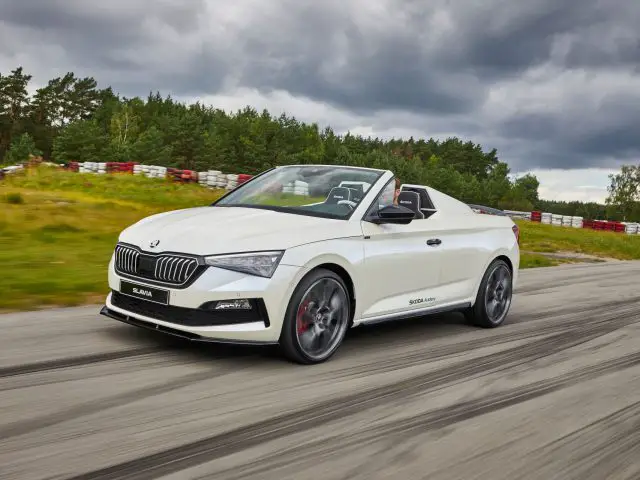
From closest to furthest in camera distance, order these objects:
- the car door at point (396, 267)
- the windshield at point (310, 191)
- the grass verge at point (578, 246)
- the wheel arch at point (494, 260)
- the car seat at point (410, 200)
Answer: the car door at point (396, 267), the windshield at point (310, 191), the car seat at point (410, 200), the wheel arch at point (494, 260), the grass verge at point (578, 246)

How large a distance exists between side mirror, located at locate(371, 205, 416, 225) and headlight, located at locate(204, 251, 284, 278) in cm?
124

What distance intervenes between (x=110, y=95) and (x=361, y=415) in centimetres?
12653

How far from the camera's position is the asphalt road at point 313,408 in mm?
3758

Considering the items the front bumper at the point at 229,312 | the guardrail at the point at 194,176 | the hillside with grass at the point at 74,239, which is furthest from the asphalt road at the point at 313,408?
the guardrail at the point at 194,176

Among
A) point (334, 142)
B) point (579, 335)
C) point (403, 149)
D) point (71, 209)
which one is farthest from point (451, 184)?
point (579, 335)

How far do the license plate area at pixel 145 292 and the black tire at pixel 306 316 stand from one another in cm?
88

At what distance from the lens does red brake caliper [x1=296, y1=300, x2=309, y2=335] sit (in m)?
5.60

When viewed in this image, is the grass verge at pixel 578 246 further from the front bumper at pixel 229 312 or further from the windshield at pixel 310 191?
the front bumper at pixel 229 312

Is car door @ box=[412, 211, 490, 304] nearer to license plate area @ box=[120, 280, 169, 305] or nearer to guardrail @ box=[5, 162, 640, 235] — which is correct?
license plate area @ box=[120, 280, 169, 305]

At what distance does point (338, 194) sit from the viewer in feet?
21.6

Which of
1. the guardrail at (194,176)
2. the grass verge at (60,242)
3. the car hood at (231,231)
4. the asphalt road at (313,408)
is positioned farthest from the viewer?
the guardrail at (194,176)

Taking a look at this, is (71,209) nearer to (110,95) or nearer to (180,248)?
(180,248)

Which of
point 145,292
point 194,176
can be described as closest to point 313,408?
point 145,292

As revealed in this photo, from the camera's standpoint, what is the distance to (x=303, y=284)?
559cm
